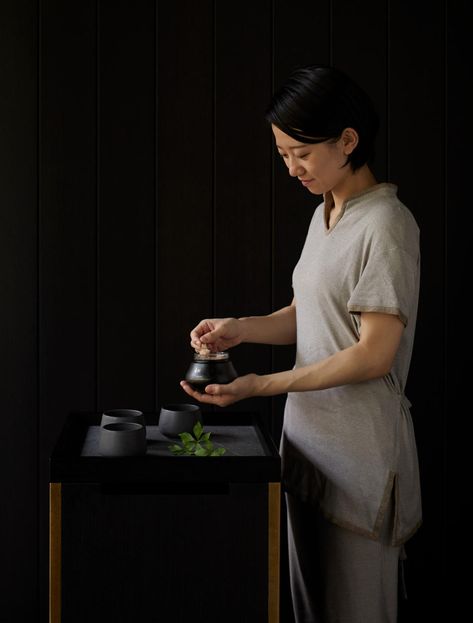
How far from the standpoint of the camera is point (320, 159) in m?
1.53

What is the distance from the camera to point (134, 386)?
2.21 m

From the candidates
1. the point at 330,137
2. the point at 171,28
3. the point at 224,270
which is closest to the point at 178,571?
the point at 330,137

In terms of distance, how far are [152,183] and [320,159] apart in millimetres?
777

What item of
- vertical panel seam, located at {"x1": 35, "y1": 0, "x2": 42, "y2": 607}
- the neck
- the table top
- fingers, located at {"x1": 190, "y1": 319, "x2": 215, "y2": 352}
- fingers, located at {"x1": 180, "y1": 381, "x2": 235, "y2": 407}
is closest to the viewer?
the table top

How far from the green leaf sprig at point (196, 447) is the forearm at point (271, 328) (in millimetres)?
327

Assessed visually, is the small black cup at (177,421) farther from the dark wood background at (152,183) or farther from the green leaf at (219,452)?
the dark wood background at (152,183)

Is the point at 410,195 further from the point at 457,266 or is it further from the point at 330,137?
the point at 330,137

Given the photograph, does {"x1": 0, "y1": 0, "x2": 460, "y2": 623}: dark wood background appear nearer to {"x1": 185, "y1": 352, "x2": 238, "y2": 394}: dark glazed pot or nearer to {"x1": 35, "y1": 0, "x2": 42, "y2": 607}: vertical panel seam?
{"x1": 35, "y1": 0, "x2": 42, "y2": 607}: vertical panel seam

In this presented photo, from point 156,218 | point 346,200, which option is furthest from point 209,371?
point 156,218

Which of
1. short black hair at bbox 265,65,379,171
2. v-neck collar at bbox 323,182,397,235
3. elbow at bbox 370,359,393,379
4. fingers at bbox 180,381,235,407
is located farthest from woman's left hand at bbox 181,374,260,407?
short black hair at bbox 265,65,379,171

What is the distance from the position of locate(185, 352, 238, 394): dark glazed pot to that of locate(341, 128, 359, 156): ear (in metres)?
0.48

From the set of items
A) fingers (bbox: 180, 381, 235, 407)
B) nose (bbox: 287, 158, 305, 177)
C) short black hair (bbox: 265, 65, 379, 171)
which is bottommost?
fingers (bbox: 180, 381, 235, 407)

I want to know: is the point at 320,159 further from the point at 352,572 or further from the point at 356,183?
the point at 352,572

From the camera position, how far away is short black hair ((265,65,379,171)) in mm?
1460
